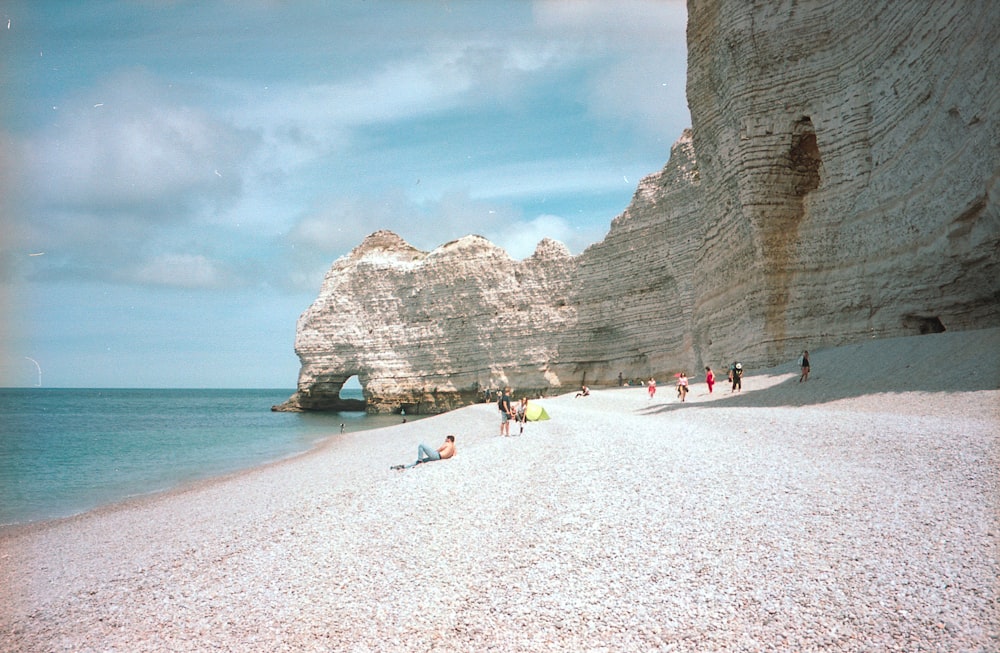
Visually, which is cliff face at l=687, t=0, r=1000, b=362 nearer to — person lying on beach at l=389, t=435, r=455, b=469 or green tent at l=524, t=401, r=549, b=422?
green tent at l=524, t=401, r=549, b=422

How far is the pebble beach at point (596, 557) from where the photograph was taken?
3658 millimetres

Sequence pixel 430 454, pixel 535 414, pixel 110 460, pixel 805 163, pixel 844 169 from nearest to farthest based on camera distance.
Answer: pixel 430 454 < pixel 535 414 < pixel 844 169 < pixel 805 163 < pixel 110 460

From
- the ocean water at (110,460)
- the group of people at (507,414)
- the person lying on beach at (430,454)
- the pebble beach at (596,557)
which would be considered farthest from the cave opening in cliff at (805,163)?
the ocean water at (110,460)

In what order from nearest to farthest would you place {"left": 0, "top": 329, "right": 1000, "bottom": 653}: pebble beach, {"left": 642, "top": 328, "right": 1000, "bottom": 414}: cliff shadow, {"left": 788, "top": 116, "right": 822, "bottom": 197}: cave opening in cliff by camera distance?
{"left": 0, "top": 329, "right": 1000, "bottom": 653}: pebble beach < {"left": 642, "top": 328, "right": 1000, "bottom": 414}: cliff shadow < {"left": 788, "top": 116, "right": 822, "bottom": 197}: cave opening in cliff

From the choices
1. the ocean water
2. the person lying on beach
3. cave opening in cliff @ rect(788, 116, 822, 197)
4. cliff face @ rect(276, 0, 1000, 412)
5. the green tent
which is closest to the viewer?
the person lying on beach

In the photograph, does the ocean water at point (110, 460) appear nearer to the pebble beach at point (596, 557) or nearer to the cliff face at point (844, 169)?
the pebble beach at point (596, 557)

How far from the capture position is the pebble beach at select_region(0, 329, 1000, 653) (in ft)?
12.0

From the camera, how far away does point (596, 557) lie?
4.69 m

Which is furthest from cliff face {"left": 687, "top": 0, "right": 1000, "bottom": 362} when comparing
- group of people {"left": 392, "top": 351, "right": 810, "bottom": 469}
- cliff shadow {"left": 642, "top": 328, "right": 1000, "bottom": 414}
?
group of people {"left": 392, "top": 351, "right": 810, "bottom": 469}

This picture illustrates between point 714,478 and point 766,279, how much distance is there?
15979 millimetres

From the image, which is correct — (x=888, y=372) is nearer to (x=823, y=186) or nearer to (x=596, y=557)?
(x=823, y=186)

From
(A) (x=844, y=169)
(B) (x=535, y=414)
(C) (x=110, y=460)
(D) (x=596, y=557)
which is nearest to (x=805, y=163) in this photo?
(A) (x=844, y=169)

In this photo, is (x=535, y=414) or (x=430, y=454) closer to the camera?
(x=430, y=454)

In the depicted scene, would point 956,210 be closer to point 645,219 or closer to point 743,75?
point 743,75
